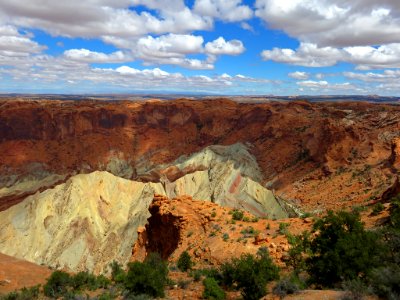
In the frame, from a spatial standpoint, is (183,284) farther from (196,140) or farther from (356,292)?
(196,140)

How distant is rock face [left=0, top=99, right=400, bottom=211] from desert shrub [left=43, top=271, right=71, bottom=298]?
29645 millimetres

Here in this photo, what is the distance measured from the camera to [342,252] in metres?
12.3

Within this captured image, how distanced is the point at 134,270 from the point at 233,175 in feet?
127

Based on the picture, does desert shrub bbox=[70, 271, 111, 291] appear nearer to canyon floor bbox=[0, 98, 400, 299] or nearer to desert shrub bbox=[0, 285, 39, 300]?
desert shrub bbox=[0, 285, 39, 300]

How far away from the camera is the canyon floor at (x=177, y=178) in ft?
77.7

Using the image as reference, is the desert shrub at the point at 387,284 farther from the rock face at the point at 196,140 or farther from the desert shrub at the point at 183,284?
the rock face at the point at 196,140

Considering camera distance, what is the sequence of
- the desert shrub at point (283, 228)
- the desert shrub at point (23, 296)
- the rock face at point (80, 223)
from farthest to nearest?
the rock face at point (80, 223)
the desert shrub at point (283, 228)
the desert shrub at point (23, 296)

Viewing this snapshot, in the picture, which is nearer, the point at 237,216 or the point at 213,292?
the point at 213,292

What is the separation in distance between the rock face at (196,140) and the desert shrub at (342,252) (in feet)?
97.3

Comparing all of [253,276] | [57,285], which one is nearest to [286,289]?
[253,276]

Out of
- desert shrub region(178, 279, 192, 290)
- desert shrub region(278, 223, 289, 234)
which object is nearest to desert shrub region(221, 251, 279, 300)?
desert shrub region(178, 279, 192, 290)

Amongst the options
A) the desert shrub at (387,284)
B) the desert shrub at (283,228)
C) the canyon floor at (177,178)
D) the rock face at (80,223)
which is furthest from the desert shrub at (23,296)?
the rock face at (80,223)

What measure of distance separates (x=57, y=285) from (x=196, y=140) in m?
59.3

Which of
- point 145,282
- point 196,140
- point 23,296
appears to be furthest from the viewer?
point 196,140
